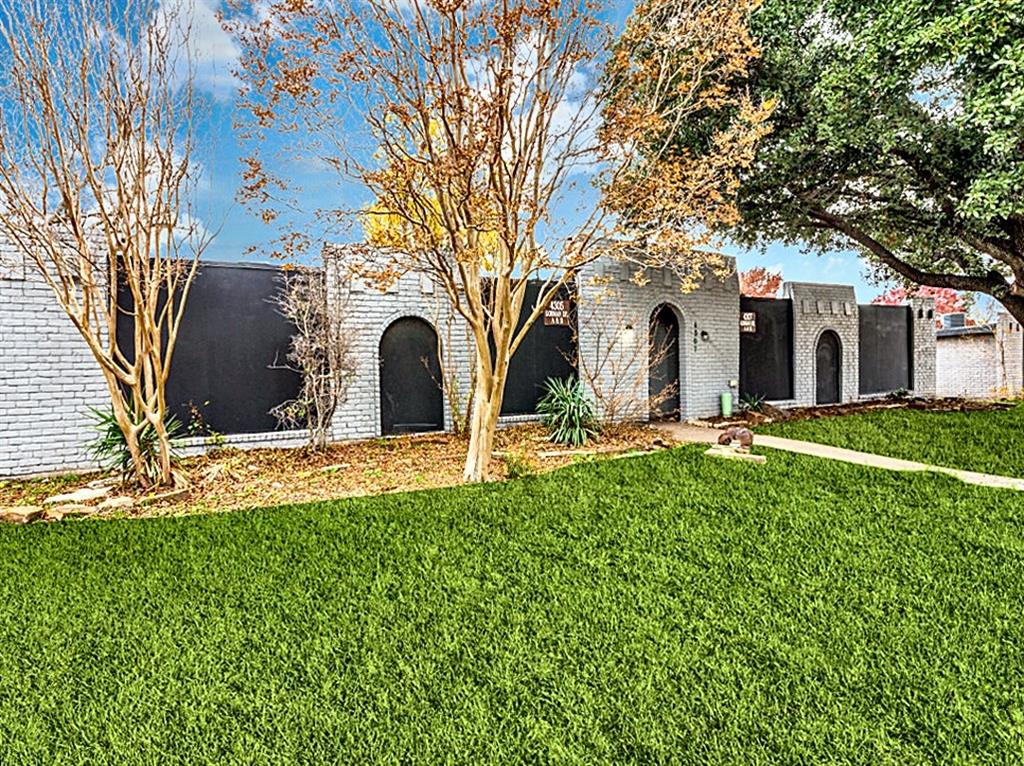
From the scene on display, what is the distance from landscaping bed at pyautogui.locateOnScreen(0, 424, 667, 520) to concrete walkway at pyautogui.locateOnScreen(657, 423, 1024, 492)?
84 centimetres

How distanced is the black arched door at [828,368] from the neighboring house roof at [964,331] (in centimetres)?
536

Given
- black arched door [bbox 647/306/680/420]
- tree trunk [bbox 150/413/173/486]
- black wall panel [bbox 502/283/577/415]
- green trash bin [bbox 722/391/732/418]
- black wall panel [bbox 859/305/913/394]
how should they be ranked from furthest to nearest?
black wall panel [bbox 859/305/913/394]
green trash bin [bbox 722/391/732/418]
black arched door [bbox 647/306/680/420]
black wall panel [bbox 502/283/577/415]
tree trunk [bbox 150/413/173/486]

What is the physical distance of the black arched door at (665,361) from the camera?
9609 millimetres

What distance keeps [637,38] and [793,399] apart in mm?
7831

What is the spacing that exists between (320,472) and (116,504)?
5.71 feet

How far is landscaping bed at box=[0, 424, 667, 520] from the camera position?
495 centimetres

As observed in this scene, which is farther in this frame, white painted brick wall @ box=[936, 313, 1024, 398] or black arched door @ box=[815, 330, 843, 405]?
white painted brick wall @ box=[936, 313, 1024, 398]

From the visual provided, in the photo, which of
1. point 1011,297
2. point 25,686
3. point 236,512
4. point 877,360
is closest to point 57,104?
point 236,512

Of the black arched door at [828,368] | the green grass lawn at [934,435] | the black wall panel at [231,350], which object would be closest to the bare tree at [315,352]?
the black wall panel at [231,350]

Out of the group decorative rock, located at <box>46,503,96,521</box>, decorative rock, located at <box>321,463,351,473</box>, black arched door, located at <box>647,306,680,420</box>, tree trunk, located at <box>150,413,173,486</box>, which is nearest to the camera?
decorative rock, located at <box>46,503,96,521</box>

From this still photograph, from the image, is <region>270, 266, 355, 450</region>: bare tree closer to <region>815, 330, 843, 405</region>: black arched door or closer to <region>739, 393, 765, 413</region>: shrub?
<region>739, 393, 765, 413</region>: shrub

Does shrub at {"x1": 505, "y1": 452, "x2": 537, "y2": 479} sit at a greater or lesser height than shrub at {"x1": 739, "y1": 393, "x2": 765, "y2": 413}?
lesser

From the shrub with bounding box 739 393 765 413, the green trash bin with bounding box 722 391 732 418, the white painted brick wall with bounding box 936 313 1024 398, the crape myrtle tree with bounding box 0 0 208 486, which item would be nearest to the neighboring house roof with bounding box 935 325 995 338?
the white painted brick wall with bounding box 936 313 1024 398

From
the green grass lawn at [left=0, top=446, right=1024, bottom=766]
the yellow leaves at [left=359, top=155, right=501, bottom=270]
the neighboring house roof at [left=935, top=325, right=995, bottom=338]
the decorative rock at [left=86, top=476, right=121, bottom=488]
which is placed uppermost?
the yellow leaves at [left=359, top=155, right=501, bottom=270]
